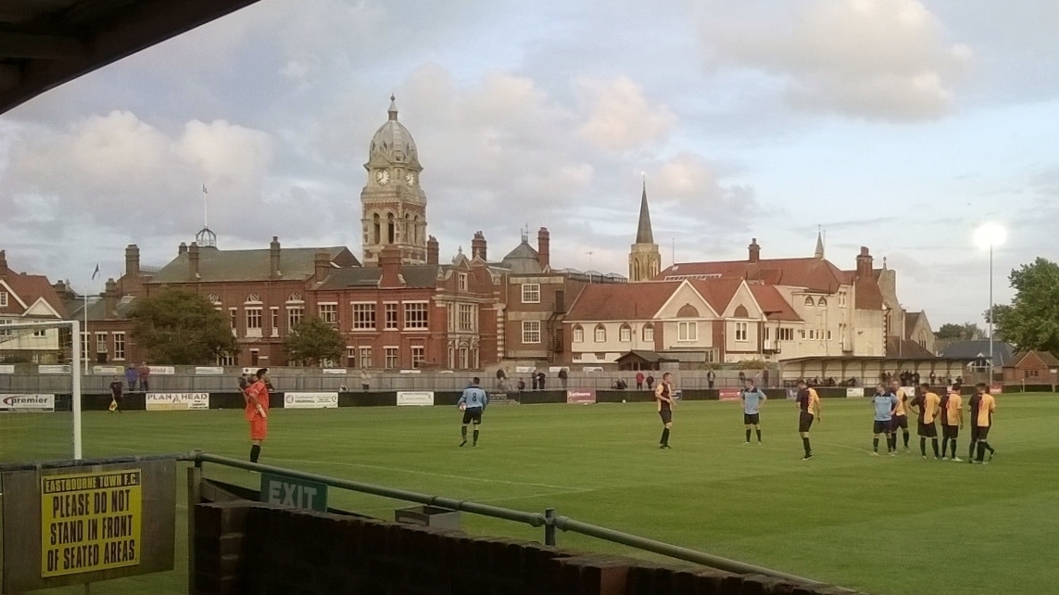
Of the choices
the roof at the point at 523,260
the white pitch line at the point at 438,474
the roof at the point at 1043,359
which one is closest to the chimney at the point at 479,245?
the roof at the point at 523,260

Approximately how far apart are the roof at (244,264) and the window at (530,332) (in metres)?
19.8

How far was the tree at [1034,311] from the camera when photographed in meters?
119

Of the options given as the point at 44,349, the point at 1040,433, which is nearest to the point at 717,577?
the point at 44,349

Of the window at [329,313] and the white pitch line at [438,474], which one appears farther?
the window at [329,313]

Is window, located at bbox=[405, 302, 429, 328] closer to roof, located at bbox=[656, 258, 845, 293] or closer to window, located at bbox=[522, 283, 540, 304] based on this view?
window, located at bbox=[522, 283, 540, 304]

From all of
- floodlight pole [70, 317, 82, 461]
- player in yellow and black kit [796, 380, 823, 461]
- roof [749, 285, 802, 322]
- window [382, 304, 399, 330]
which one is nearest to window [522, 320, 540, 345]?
window [382, 304, 399, 330]

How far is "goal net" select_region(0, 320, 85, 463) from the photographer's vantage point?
1662 centimetres

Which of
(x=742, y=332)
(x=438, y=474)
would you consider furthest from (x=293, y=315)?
(x=438, y=474)

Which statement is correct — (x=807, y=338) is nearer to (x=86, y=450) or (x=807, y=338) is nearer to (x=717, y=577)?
(x=86, y=450)

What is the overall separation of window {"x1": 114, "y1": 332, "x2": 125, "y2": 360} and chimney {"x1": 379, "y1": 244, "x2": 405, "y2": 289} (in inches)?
1087

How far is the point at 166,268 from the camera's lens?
122 m

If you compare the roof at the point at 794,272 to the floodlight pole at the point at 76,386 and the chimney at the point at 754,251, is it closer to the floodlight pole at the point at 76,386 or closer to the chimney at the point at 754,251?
the chimney at the point at 754,251

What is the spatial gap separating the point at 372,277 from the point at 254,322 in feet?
44.3

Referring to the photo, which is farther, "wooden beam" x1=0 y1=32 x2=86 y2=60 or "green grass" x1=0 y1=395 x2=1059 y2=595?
"green grass" x1=0 y1=395 x2=1059 y2=595
